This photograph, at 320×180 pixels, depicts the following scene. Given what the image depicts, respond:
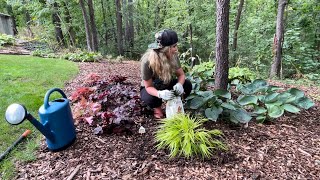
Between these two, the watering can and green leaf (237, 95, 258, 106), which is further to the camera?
green leaf (237, 95, 258, 106)

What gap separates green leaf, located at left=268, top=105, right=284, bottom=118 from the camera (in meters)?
2.40

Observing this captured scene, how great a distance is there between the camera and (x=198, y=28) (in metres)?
Answer: 11.1

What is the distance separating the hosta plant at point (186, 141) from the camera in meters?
1.95

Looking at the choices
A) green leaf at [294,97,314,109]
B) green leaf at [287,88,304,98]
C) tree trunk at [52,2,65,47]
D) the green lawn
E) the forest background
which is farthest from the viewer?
tree trunk at [52,2,65,47]

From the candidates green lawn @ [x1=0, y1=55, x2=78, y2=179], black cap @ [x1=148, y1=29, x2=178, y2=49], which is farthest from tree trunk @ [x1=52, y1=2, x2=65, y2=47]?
black cap @ [x1=148, y1=29, x2=178, y2=49]

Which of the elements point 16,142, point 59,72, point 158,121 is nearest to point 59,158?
point 16,142

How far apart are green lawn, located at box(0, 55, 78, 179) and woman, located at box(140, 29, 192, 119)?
1.20 m

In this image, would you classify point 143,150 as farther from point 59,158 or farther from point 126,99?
point 126,99

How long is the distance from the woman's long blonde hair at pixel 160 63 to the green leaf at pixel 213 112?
54 centimetres

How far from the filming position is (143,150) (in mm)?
2096

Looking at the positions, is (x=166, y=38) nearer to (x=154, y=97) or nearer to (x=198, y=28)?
(x=154, y=97)

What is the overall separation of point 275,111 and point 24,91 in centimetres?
358

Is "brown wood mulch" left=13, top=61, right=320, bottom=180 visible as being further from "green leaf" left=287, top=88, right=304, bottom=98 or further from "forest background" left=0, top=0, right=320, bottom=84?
"forest background" left=0, top=0, right=320, bottom=84

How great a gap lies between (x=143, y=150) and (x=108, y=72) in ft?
12.1
